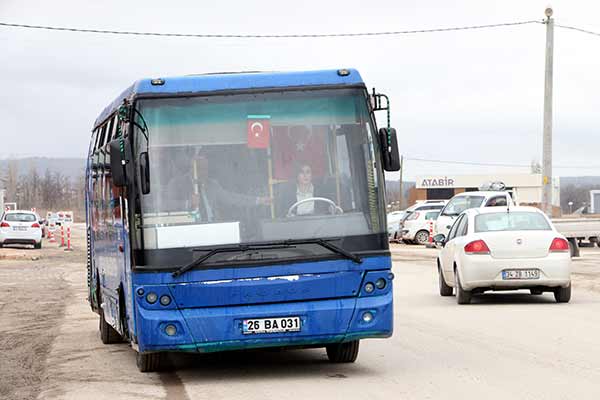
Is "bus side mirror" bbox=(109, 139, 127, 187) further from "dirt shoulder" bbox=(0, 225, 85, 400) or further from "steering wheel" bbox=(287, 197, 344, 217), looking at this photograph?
"dirt shoulder" bbox=(0, 225, 85, 400)

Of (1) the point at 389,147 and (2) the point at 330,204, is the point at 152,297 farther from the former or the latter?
(1) the point at 389,147

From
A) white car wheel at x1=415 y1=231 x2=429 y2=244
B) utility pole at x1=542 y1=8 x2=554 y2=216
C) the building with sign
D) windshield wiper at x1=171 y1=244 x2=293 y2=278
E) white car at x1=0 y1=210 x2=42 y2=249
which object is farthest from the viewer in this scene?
the building with sign

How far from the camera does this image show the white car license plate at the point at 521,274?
18172 mm

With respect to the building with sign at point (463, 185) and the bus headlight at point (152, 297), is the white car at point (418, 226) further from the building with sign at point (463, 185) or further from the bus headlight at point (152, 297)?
the building with sign at point (463, 185)

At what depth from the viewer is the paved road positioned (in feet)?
32.3

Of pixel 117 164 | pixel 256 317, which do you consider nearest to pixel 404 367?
pixel 256 317

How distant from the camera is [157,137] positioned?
10984mm

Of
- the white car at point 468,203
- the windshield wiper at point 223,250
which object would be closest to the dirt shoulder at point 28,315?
the windshield wiper at point 223,250

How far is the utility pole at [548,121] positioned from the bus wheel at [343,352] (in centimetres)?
2778

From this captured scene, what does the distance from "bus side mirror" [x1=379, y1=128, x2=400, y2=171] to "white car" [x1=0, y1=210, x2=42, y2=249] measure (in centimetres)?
4102

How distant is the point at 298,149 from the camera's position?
36.5ft

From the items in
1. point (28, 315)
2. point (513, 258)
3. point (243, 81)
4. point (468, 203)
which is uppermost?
point (243, 81)

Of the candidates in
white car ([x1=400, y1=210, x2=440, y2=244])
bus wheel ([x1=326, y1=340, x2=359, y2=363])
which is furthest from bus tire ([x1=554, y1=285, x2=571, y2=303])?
white car ([x1=400, y1=210, x2=440, y2=244])

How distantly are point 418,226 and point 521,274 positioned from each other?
3296cm
